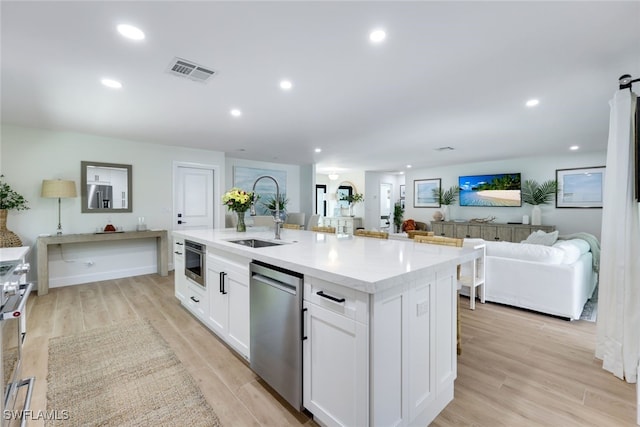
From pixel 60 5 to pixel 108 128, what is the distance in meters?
3.04

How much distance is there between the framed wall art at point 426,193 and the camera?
8578 mm

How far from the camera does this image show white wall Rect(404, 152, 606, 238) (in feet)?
20.1

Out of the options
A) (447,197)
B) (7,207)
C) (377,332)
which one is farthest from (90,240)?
(447,197)

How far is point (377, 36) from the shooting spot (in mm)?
1911

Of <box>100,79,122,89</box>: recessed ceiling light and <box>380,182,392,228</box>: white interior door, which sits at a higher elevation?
<box>100,79,122,89</box>: recessed ceiling light

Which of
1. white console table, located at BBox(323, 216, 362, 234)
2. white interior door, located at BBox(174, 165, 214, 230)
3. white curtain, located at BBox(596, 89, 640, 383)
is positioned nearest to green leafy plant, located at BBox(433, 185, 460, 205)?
white console table, located at BBox(323, 216, 362, 234)

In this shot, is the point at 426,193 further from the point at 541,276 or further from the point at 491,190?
the point at 541,276

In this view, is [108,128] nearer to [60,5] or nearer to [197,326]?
[60,5]

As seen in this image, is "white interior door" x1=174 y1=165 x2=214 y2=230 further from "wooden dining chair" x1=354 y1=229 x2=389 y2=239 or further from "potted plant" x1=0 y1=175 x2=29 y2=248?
"wooden dining chair" x1=354 y1=229 x2=389 y2=239

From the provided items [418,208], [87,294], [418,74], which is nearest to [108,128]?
[87,294]

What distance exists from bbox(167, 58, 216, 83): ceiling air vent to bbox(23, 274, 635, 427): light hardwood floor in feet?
8.01

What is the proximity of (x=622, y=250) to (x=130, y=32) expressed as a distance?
3.94 m

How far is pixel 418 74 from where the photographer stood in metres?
2.47

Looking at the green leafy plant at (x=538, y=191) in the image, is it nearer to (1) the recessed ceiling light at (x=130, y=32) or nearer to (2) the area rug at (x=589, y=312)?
(2) the area rug at (x=589, y=312)
